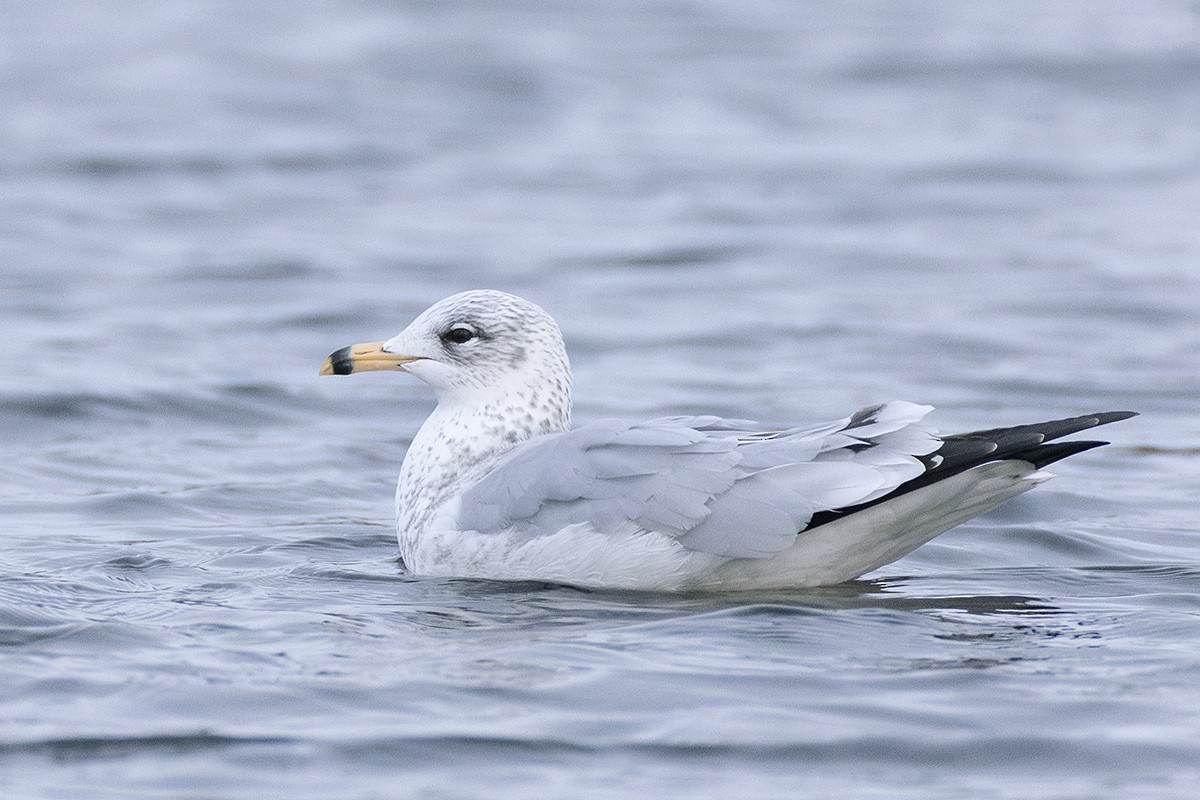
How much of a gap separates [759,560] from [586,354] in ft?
17.6

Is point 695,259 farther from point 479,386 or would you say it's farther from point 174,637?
point 174,637

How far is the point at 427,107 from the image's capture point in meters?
19.7

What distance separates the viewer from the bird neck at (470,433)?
7.48 meters

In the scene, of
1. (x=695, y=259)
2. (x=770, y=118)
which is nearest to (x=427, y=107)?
(x=770, y=118)

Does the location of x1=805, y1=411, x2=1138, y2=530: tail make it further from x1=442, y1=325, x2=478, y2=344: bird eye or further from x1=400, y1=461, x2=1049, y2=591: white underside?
x1=442, y1=325, x2=478, y2=344: bird eye

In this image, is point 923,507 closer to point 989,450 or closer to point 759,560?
point 989,450

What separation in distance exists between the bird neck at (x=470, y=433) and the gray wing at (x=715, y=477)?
2.06 ft

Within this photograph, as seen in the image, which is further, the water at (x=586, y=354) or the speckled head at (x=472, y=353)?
the speckled head at (x=472, y=353)

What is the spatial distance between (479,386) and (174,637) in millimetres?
1828

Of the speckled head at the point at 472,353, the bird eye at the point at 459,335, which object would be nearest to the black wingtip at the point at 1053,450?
the speckled head at the point at 472,353

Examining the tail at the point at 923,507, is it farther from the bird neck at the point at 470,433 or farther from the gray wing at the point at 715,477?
the bird neck at the point at 470,433

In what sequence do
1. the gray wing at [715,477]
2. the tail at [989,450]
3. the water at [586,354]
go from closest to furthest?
1. the water at [586,354]
2. the tail at [989,450]
3. the gray wing at [715,477]

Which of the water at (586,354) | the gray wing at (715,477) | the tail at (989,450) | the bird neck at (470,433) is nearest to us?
the water at (586,354)

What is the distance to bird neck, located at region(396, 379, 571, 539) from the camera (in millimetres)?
7484
